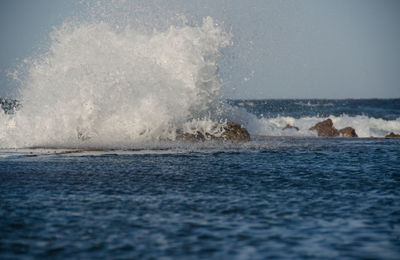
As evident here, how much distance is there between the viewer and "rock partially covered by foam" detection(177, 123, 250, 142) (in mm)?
17328

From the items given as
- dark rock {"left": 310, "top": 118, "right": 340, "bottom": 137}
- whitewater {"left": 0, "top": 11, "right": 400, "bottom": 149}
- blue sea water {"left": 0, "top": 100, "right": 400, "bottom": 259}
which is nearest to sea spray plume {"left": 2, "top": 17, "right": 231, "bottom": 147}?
whitewater {"left": 0, "top": 11, "right": 400, "bottom": 149}

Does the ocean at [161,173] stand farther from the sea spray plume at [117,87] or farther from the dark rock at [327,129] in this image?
the dark rock at [327,129]

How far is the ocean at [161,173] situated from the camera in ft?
17.2

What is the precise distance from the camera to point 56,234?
5465 millimetres

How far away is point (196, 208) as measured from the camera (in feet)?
22.3

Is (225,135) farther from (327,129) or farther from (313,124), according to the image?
(313,124)

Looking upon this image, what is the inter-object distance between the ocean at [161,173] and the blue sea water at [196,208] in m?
0.02

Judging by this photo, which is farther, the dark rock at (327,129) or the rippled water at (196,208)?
the dark rock at (327,129)

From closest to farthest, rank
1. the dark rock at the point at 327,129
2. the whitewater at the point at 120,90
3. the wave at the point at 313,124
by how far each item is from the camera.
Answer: the whitewater at the point at 120,90 → the wave at the point at 313,124 → the dark rock at the point at 327,129

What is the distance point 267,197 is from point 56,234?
3304 mm

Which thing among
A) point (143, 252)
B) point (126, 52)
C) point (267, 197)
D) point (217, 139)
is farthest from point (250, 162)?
point (126, 52)

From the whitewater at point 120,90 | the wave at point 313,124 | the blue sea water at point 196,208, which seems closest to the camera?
the blue sea water at point 196,208

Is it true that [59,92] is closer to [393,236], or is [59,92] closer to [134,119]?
[134,119]

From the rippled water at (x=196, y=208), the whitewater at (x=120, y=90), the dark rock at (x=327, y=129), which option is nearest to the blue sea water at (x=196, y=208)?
the rippled water at (x=196, y=208)
